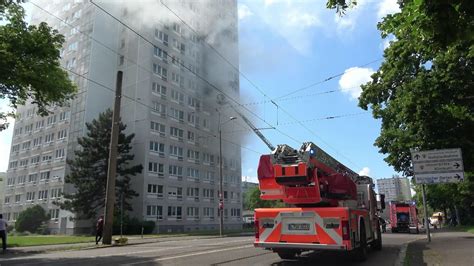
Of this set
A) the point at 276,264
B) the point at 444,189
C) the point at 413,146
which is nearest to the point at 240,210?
the point at 444,189

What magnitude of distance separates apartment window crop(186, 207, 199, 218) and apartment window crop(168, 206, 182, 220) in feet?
5.69

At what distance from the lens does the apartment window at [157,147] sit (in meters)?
53.3

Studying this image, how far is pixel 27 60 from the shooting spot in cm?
1645

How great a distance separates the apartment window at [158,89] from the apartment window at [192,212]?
1629 cm

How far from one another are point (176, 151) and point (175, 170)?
105 inches

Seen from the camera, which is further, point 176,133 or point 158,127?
point 176,133

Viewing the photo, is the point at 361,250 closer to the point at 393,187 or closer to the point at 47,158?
the point at 47,158

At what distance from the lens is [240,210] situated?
2810 inches

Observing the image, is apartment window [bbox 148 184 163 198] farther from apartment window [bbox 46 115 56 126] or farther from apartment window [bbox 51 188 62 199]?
apartment window [bbox 46 115 56 126]

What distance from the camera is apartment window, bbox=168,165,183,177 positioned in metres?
56.0

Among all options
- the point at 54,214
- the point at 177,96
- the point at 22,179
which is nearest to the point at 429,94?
the point at 177,96

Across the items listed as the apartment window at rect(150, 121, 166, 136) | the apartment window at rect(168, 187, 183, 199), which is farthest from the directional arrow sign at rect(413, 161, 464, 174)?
the apartment window at rect(168, 187, 183, 199)

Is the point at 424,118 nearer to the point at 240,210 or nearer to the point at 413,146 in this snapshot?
the point at 413,146

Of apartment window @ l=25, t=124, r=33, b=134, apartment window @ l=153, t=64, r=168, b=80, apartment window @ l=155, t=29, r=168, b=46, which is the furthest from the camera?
apartment window @ l=25, t=124, r=33, b=134
